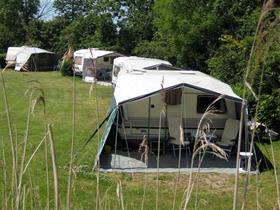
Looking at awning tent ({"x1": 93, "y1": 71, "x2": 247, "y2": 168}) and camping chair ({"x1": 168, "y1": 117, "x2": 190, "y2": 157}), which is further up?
awning tent ({"x1": 93, "y1": 71, "x2": 247, "y2": 168})

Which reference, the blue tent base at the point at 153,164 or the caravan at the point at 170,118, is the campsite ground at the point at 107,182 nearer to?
the blue tent base at the point at 153,164

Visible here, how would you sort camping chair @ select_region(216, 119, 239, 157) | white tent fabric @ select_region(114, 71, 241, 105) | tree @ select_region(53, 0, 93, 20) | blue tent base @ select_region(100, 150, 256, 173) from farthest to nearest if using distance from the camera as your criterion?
tree @ select_region(53, 0, 93, 20)
camping chair @ select_region(216, 119, 239, 157)
white tent fabric @ select_region(114, 71, 241, 105)
blue tent base @ select_region(100, 150, 256, 173)

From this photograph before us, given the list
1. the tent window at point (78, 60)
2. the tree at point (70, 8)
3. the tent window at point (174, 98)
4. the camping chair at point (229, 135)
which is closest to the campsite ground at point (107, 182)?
the camping chair at point (229, 135)

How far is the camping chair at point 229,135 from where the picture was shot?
12.2m

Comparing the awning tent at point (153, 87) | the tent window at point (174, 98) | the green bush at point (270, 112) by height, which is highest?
the awning tent at point (153, 87)

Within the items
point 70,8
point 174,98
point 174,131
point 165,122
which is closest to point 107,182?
point 174,131

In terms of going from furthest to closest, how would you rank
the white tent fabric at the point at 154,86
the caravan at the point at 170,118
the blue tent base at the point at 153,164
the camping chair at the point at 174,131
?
the camping chair at the point at 174,131
the caravan at the point at 170,118
the white tent fabric at the point at 154,86
the blue tent base at the point at 153,164

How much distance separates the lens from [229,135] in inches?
486

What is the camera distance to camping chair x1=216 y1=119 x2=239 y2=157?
1223 centimetres

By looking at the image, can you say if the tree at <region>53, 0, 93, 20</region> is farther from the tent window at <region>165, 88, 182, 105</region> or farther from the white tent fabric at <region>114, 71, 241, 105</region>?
the white tent fabric at <region>114, 71, 241, 105</region>

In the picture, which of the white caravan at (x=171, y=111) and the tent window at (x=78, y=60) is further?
the tent window at (x=78, y=60)

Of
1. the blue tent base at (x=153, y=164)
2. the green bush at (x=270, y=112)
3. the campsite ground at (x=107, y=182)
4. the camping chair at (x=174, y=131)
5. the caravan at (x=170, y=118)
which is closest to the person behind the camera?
the campsite ground at (x=107, y=182)

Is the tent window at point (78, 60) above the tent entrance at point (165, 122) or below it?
above

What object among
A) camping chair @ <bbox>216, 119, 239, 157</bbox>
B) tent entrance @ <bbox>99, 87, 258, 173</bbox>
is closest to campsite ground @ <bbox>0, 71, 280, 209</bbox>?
camping chair @ <bbox>216, 119, 239, 157</bbox>
